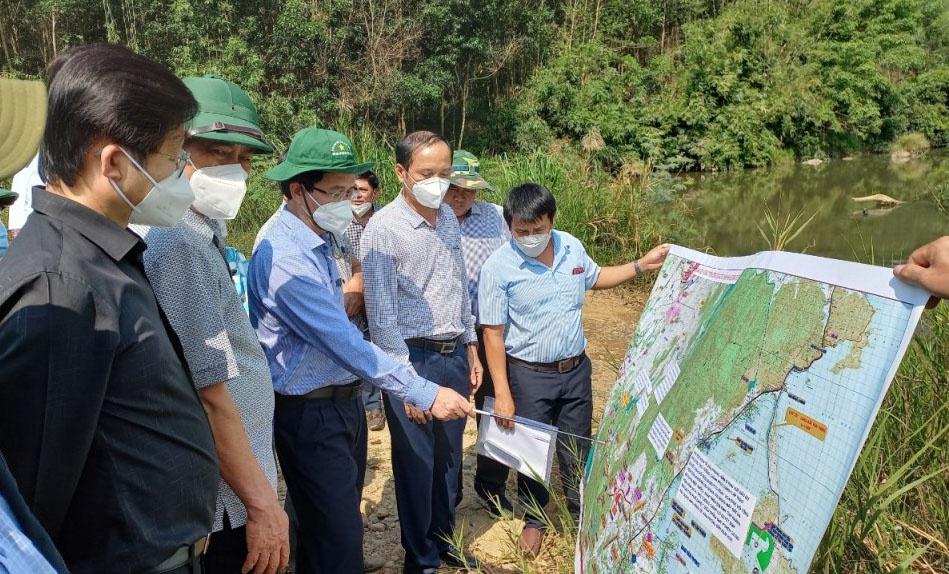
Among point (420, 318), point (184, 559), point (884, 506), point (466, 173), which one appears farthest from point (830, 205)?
point (184, 559)

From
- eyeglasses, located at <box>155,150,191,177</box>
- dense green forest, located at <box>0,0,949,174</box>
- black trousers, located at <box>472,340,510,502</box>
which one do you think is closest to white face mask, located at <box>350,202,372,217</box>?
black trousers, located at <box>472,340,510,502</box>

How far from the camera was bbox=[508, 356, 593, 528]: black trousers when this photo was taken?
2832mm

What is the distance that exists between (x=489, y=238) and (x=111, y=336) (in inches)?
104

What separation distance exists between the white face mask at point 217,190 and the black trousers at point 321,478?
63cm

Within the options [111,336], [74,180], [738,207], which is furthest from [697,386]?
[738,207]

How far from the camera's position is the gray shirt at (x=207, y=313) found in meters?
1.45

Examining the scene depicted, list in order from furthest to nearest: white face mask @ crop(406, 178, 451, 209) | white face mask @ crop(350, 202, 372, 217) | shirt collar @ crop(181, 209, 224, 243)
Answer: white face mask @ crop(350, 202, 372, 217), white face mask @ crop(406, 178, 451, 209), shirt collar @ crop(181, 209, 224, 243)

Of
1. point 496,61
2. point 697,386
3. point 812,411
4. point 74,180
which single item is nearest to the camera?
point 812,411

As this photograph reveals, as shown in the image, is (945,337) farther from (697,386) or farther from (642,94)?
(642,94)

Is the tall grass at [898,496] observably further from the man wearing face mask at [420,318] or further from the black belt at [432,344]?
the black belt at [432,344]

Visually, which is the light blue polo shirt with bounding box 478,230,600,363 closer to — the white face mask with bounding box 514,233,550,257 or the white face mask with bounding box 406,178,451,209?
the white face mask with bounding box 514,233,550,257

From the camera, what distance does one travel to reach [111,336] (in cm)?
104

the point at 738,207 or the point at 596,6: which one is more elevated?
the point at 596,6

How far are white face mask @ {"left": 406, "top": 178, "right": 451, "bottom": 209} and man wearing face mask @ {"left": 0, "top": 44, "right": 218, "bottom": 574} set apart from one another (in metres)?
1.41
